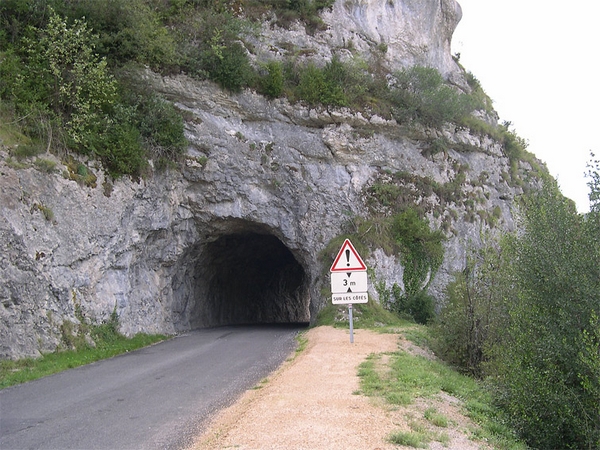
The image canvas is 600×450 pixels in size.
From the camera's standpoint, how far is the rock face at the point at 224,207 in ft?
46.2

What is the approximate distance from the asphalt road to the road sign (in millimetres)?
2227

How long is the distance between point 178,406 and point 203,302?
18514mm

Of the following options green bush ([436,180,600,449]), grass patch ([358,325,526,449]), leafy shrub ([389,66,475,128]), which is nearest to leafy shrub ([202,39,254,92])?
leafy shrub ([389,66,475,128])

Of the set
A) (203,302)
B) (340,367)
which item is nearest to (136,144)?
(203,302)

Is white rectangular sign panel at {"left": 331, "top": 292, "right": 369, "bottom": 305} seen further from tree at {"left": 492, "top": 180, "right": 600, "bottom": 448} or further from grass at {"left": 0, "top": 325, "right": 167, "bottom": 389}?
grass at {"left": 0, "top": 325, "right": 167, "bottom": 389}

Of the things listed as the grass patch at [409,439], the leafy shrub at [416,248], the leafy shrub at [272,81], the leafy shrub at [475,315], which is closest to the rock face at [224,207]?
the leafy shrub at [272,81]

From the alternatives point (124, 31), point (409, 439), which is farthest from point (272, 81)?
point (409, 439)

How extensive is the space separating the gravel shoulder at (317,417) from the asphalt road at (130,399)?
45 centimetres

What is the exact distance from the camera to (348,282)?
1207 centimetres

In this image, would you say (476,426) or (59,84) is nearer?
(476,426)

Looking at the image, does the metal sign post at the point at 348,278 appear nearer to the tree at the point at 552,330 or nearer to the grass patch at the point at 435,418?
the tree at the point at 552,330

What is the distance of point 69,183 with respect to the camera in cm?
1577

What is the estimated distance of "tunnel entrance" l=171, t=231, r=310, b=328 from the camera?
24.6 meters

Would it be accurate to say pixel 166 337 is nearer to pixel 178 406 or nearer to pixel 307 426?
pixel 178 406
